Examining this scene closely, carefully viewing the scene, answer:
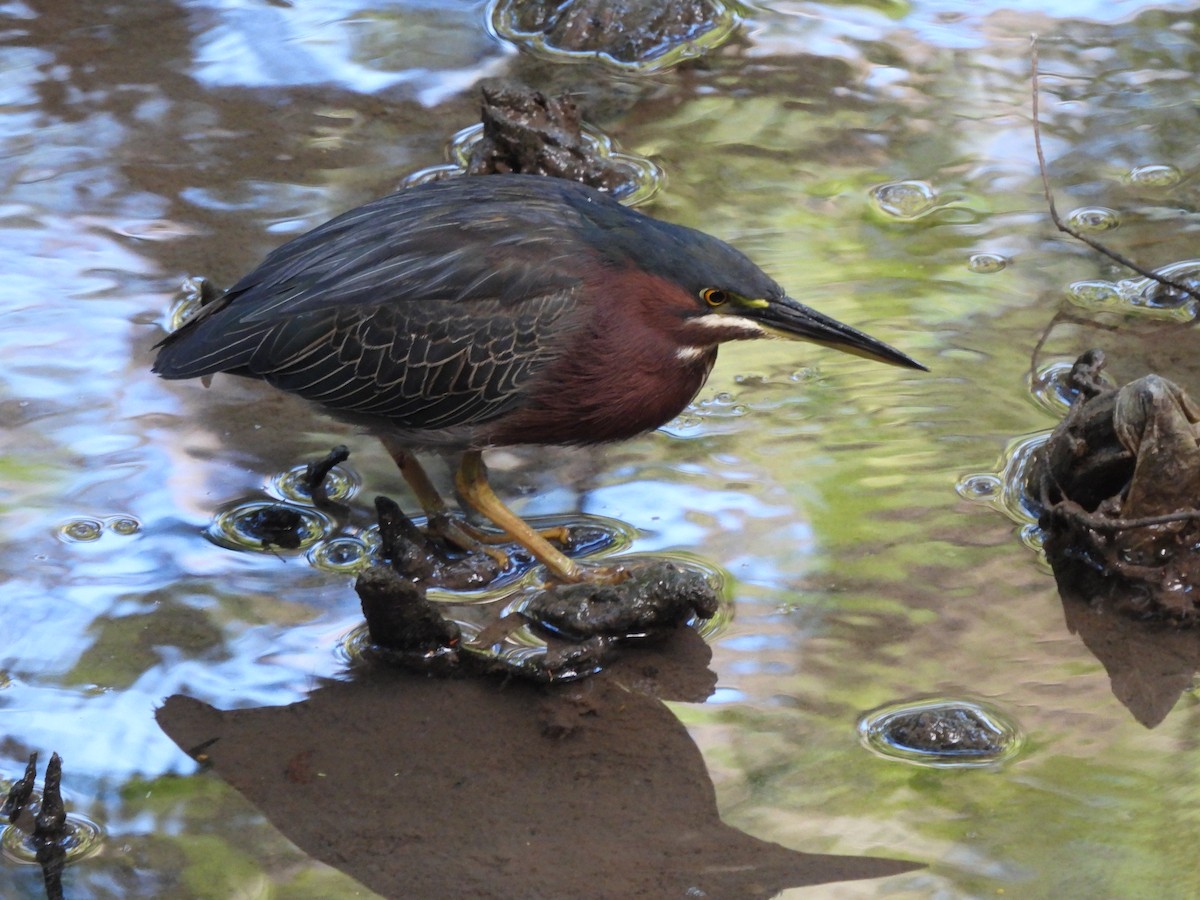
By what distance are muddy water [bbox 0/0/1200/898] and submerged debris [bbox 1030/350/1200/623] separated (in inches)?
6.3

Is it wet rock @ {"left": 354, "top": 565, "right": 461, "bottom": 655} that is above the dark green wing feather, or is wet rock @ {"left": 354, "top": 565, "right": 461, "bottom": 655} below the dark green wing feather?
below

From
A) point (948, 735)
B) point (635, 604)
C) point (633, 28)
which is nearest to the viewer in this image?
point (948, 735)

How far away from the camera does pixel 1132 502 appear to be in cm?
465

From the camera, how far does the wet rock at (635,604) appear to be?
4.44m

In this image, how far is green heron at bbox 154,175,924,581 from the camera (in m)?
4.81

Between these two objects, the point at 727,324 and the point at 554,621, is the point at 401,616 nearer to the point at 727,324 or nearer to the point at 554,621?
the point at 554,621

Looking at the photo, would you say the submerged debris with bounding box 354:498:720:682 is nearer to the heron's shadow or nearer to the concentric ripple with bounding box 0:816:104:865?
the heron's shadow

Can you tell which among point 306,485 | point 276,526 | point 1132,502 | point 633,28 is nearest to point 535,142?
point 633,28

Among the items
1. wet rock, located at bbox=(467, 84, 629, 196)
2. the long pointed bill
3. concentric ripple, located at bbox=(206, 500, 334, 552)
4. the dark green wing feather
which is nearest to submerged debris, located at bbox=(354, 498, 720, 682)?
concentric ripple, located at bbox=(206, 500, 334, 552)

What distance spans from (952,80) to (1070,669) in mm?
3872

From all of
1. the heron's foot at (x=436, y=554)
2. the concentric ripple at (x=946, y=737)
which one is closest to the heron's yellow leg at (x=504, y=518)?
the heron's foot at (x=436, y=554)

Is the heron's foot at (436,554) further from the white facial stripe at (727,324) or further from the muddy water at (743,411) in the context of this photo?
the white facial stripe at (727,324)

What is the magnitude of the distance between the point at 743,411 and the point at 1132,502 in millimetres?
1477

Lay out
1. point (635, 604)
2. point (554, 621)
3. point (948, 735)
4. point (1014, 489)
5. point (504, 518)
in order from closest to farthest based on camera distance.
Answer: point (948, 735) → point (635, 604) → point (554, 621) → point (504, 518) → point (1014, 489)
